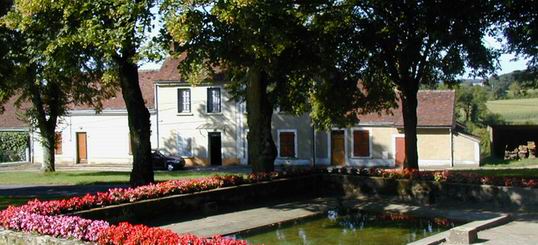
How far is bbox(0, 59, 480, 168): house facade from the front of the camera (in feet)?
134

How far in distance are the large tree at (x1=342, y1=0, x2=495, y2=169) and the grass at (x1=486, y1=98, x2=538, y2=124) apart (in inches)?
1566

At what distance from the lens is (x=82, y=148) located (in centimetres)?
4916

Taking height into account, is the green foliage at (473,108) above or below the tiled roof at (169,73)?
below

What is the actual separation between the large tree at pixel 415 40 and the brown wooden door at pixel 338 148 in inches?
691

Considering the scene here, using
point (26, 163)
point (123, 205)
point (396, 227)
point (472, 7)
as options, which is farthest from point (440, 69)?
point (26, 163)

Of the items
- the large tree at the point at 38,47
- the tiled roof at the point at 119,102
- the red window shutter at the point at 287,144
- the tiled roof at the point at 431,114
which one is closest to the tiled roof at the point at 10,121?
the tiled roof at the point at 119,102

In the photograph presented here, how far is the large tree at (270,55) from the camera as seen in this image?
15.8 m

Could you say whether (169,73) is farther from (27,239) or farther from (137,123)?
(27,239)

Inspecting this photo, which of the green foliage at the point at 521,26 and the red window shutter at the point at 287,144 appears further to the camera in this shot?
the red window shutter at the point at 287,144

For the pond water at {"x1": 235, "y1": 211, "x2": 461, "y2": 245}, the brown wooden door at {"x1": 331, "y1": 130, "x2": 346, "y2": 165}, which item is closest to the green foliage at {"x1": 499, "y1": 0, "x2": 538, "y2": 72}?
the pond water at {"x1": 235, "y1": 211, "x2": 461, "y2": 245}

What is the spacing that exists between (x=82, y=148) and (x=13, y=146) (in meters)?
6.77

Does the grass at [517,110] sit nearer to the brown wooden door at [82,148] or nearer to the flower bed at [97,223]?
the brown wooden door at [82,148]

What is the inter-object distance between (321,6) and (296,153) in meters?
23.2

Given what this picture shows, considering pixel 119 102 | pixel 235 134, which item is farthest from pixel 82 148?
pixel 235 134
